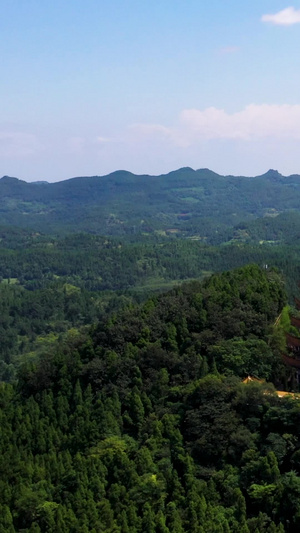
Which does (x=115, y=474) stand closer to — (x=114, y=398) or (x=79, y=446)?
(x=79, y=446)

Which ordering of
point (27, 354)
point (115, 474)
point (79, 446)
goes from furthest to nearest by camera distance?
point (27, 354), point (79, 446), point (115, 474)

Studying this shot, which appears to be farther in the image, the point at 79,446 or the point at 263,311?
the point at 263,311

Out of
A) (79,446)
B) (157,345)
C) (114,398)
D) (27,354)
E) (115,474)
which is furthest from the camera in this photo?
(27,354)

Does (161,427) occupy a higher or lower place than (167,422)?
lower

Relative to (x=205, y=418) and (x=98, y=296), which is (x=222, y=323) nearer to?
(x=205, y=418)

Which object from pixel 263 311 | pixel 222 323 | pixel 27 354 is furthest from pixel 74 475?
pixel 27 354

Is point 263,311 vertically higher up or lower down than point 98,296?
higher up

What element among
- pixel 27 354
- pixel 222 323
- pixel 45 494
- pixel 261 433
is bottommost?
pixel 27 354
